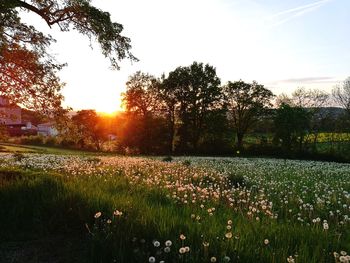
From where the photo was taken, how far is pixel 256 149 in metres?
65.1

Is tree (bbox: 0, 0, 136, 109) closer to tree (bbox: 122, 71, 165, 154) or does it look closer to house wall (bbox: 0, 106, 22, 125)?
house wall (bbox: 0, 106, 22, 125)

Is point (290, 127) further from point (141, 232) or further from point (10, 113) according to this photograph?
point (141, 232)

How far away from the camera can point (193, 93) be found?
74.5 metres

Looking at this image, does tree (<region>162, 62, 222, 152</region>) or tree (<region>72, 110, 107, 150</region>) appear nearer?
tree (<region>162, 62, 222, 152</region>)

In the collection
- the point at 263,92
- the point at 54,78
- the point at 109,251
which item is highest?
the point at 263,92

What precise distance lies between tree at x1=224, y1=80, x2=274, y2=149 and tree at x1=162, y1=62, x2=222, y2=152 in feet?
18.5

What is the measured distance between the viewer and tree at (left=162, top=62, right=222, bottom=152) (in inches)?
2867

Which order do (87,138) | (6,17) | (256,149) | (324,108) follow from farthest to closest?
(324,108)
(256,149)
(87,138)
(6,17)

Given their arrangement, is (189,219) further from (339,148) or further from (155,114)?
(155,114)

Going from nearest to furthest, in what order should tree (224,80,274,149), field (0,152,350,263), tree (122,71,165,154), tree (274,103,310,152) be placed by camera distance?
field (0,152,350,263) < tree (274,103,310,152) < tree (122,71,165,154) < tree (224,80,274,149)

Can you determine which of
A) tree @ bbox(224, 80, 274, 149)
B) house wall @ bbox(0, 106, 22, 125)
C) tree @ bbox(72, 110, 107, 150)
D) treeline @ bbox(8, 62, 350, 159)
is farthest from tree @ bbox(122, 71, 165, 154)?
house wall @ bbox(0, 106, 22, 125)

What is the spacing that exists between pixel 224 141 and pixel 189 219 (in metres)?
63.7

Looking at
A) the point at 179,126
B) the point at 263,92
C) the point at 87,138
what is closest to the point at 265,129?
the point at 263,92

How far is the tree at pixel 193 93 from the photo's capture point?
7281 cm
